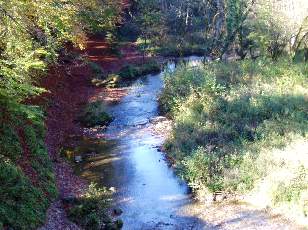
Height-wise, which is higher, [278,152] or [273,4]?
[273,4]

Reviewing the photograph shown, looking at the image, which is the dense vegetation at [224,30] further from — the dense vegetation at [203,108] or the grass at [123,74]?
the grass at [123,74]

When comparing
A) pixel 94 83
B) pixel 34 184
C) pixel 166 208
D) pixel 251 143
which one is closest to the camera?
pixel 34 184

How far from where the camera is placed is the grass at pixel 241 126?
1505 cm

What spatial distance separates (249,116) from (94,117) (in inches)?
314

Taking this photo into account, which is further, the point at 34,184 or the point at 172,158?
the point at 172,158

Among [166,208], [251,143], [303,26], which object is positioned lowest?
[166,208]

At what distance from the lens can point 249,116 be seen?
65.8 ft

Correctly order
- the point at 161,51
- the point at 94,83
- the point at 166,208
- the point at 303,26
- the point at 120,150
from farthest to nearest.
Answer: the point at 161,51, the point at 94,83, the point at 303,26, the point at 120,150, the point at 166,208

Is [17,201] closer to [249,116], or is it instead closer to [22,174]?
[22,174]

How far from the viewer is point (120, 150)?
19.4 metres

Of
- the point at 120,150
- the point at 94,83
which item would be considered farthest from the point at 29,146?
the point at 94,83

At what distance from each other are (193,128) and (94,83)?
12.6m

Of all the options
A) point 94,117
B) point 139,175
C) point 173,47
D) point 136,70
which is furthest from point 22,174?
point 173,47

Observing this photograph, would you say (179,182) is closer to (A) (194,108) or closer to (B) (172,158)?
(B) (172,158)
